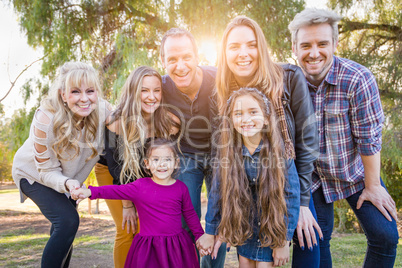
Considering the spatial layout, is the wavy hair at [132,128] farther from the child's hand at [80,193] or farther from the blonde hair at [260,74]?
the blonde hair at [260,74]

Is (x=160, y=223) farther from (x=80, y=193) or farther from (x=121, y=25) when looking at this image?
(x=121, y=25)

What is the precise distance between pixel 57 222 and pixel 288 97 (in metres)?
1.70

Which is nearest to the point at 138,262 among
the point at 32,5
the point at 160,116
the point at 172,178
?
the point at 172,178

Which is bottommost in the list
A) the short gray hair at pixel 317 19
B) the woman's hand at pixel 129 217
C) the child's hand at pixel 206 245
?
the child's hand at pixel 206 245

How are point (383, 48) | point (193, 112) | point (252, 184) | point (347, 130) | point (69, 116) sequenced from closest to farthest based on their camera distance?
point (252, 184) < point (347, 130) < point (69, 116) < point (193, 112) < point (383, 48)

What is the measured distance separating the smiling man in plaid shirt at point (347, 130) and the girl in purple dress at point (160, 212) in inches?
36.8

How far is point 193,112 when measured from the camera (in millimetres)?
2459

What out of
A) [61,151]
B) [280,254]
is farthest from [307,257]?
[61,151]

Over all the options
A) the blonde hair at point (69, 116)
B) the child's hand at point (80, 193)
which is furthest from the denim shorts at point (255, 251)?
the blonde hair at point (69, 116)

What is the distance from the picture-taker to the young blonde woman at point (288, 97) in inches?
77.7

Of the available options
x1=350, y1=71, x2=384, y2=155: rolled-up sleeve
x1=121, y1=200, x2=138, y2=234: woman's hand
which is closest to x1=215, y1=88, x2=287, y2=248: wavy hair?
x1=350, y1=71, x2=384, y2=155: rolled-up sleeve

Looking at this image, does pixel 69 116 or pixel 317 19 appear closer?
pixel 317 19

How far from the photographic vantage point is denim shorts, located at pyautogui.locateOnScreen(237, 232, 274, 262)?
1.99 metres

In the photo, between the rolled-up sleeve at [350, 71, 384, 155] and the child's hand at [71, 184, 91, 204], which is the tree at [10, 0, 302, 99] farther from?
the child's hand at [71, 184, 91, 204]
